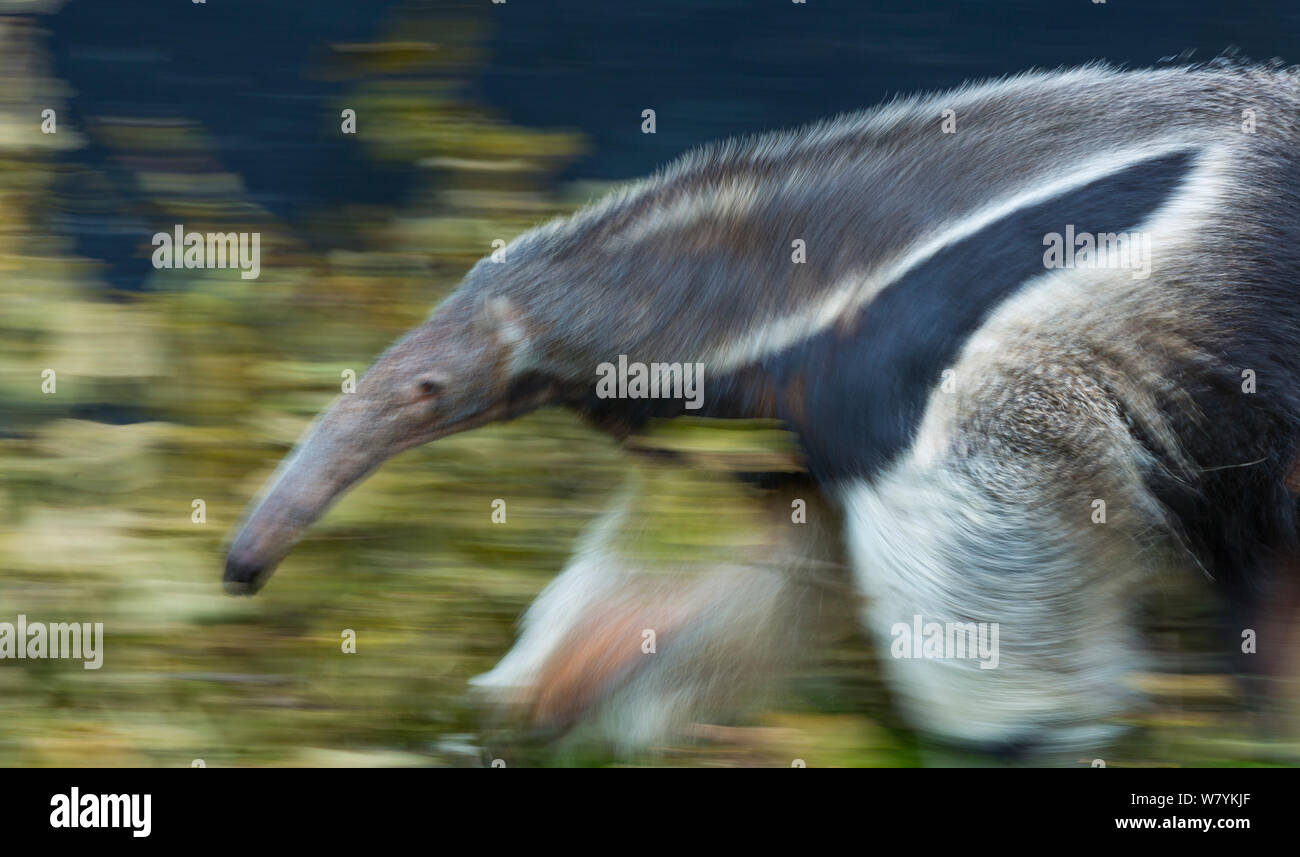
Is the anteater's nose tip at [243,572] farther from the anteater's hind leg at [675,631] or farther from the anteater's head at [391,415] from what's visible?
the anteater's hind leg at [675,631]

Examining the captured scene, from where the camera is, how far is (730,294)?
355 cm

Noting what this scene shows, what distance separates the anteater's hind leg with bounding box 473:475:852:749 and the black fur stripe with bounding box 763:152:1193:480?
43cm

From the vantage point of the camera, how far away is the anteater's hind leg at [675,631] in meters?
3.82

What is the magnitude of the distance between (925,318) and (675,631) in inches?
40.6

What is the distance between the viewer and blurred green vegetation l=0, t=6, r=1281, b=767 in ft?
13.3

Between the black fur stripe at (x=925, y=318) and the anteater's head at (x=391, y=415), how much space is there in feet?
2.30

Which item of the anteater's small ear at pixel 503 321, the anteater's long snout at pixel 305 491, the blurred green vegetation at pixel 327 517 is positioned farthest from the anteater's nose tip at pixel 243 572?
the anteater's small ear at pixel 503 321

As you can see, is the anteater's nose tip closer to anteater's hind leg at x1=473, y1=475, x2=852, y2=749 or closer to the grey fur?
the grey fur

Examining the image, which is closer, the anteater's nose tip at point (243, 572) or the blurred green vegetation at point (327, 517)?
the anteater's nose tip at point (243, 572)

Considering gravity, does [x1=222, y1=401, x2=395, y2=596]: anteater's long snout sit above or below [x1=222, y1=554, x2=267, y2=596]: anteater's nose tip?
above

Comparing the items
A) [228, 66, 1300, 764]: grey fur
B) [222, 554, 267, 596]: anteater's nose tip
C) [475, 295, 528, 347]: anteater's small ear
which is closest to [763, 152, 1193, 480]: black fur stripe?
[228, 66, 1300, 764]: grey fur

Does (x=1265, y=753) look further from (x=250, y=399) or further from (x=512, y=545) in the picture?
(x=250, y=399)

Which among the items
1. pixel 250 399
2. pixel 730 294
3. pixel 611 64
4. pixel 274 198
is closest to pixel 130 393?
pixel 250 399

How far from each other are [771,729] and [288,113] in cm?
316
